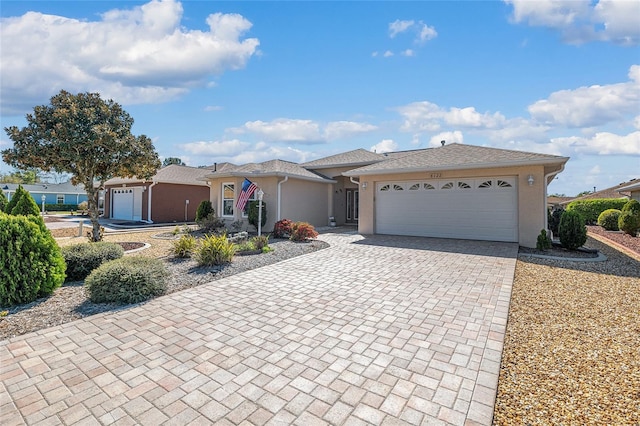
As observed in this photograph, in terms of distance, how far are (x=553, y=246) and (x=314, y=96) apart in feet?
38.6

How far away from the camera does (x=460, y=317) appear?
449 cm

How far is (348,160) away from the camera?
1852 cm

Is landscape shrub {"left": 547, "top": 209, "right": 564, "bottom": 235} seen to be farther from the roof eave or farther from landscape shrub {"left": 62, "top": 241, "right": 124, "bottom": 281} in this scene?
landscape shrub {"left": 62, "top": 241, "right": 124, "bottom": 281}

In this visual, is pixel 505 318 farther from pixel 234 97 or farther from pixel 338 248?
pixel 234 97

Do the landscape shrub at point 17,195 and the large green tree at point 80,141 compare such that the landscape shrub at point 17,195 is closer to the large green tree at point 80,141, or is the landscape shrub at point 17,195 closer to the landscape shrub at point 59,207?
the large green tree at point 80,141

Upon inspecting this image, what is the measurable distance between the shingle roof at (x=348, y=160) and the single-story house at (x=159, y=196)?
907cm

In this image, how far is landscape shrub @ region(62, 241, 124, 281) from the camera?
252 inches

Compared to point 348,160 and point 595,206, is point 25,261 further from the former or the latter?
point 595,206

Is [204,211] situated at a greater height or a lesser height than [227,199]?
lesser

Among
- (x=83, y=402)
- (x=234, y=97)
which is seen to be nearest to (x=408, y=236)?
(x=234, y=97)

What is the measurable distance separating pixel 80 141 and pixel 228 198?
25.6ft

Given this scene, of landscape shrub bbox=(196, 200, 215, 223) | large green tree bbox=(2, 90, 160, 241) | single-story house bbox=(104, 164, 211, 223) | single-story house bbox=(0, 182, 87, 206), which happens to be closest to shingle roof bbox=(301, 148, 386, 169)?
landscape shrub bbox=(196, 200, 215, 223)

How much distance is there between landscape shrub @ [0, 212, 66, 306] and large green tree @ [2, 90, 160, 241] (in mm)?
4973

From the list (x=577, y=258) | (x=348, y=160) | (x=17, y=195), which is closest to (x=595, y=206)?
(x=577, y=258)
